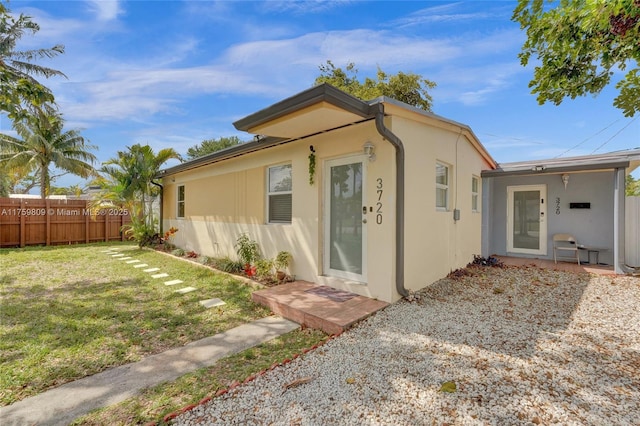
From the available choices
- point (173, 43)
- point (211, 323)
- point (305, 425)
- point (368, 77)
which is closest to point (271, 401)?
point (305, 425)

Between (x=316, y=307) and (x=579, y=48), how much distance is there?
4115mm

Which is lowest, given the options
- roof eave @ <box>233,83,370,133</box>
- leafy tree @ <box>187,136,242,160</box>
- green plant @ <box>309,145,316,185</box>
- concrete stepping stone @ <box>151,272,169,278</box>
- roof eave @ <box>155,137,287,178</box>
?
concrete stepping stone @ <box>151,272,169,278</box>

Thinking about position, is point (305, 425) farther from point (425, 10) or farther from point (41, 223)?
point (41, 223)

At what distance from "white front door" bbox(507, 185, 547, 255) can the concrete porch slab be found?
6.77 m

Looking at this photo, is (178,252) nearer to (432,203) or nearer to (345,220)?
(345,220)

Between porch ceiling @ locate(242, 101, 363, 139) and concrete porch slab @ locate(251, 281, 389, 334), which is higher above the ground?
porch ceiling @ locate(242, 101, 363, 139)

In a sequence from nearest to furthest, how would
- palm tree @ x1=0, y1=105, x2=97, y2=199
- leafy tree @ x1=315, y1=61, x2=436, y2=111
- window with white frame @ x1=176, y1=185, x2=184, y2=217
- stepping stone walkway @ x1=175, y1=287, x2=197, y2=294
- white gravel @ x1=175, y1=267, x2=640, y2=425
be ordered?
1. white gravel @ x1=175, y1=267, x2=640, y2=425
2. stepping stone walkway @ x1=175, y1=287, x2=197, y2=294
3. window with white frame @ x1=176, y1=185, x2=184, y2=217
4. palm tree @ x1=0, y1=105, x2=97, y2=199
5. leafy tree @ x1=315, y1=61, x2=436, y2=111

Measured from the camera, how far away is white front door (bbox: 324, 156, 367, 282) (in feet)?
16.0

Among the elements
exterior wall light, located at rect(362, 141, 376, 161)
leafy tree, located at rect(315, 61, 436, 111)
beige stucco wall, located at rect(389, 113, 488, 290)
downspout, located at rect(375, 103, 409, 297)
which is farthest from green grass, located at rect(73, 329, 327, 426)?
leafy tree, located at rect(315, 61, 436, 111)

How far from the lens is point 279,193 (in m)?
6.46

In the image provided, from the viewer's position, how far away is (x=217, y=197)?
860cm

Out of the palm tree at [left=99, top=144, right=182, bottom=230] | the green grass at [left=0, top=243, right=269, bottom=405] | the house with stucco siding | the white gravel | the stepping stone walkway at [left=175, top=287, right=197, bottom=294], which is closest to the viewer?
the white gravel

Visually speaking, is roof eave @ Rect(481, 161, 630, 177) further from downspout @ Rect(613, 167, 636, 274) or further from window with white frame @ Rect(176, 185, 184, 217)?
window with white frame @ Rect(176, 185, 184, 217)

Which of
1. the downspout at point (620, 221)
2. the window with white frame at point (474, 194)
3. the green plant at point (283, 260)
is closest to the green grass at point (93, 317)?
the green plant at point (283, 260)
